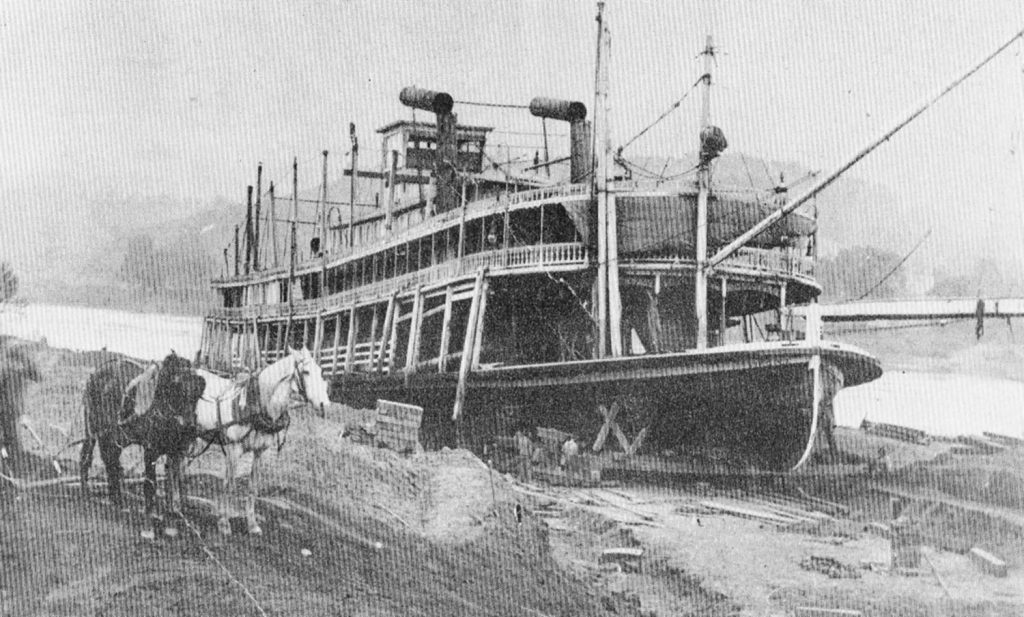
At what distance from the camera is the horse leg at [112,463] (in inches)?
339

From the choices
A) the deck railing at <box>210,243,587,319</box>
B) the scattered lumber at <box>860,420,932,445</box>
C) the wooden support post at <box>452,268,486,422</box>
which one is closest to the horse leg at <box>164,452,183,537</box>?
the wooden support post at <box>452,268,486,422</box>

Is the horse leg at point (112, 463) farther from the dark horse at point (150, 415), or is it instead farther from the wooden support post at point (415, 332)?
the wooden support post at point (415, 332)

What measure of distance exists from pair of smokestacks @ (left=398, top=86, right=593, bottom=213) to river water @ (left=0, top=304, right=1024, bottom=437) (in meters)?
7.60

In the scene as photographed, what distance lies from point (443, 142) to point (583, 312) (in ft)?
25.3

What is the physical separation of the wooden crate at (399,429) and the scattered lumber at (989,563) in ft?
26.0

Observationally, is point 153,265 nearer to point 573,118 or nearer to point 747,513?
point 573,118

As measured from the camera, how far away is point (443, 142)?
2275 centimetres

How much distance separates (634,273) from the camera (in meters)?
16.6

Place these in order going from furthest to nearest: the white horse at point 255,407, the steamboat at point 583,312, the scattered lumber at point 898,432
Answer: the scattered lumber at point 898,432
the steamboat at point 583,312
the white horse at point 255,407

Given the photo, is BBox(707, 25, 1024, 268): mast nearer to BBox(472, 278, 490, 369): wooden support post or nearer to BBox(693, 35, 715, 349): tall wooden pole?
BBox(693, 35, 715, 349): tall wooden pole

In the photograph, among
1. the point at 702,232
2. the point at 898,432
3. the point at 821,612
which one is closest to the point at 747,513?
the point at 821,612

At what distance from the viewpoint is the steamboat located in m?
12.9

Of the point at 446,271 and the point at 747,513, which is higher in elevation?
the point at 446,271

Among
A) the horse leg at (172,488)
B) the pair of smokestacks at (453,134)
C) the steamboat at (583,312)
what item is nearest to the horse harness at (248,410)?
the horse leg at (172,488)
